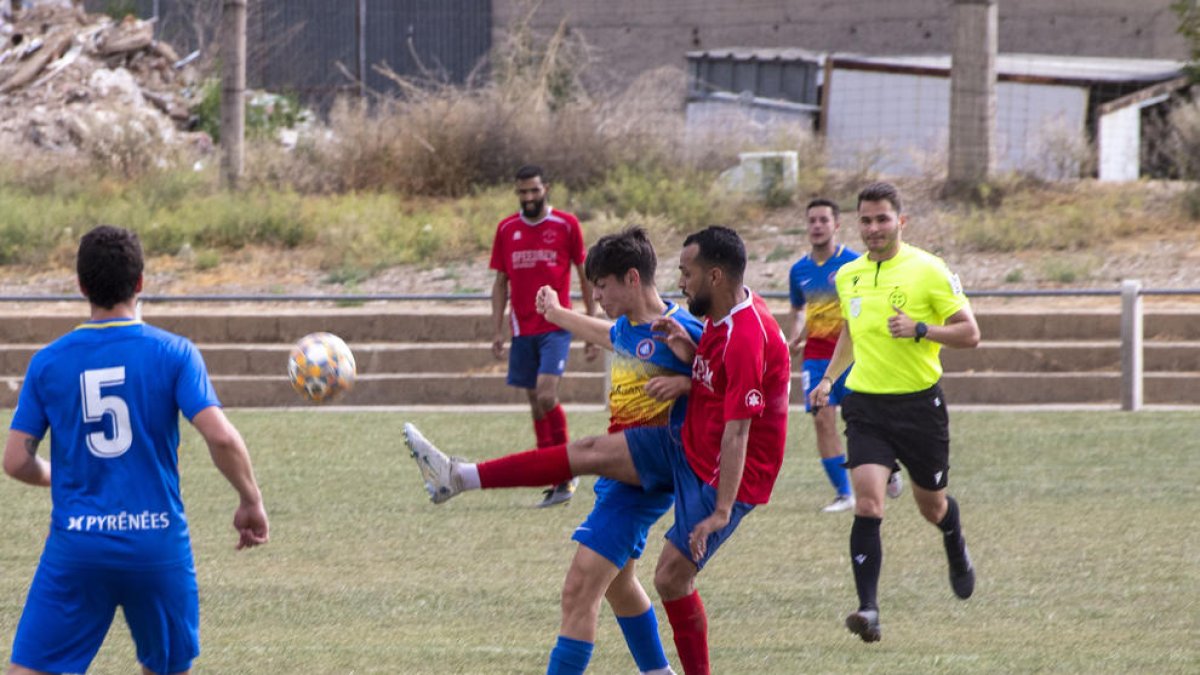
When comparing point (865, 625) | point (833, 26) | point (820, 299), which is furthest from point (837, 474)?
point (833, 26)

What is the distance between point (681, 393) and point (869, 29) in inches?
1018

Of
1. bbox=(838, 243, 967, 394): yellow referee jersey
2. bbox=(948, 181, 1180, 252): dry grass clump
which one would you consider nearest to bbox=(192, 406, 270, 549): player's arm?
bbox=(838, 243, 967, 394): yellow referee jersey

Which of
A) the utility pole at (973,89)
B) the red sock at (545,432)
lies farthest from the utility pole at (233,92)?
the red sock at (545,432)

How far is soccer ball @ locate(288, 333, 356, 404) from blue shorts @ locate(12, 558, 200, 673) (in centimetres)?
183

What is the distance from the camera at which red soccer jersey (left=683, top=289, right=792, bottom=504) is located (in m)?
5.48

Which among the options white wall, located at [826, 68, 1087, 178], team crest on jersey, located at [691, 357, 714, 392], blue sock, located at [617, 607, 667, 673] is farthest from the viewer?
white wall, located at [826, 68, 1087, 178]

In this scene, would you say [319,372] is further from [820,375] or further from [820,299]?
[820,375]

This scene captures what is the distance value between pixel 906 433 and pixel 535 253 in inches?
190

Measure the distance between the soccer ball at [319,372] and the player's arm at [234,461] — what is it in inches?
66.1

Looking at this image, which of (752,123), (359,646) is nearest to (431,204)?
(752,123)

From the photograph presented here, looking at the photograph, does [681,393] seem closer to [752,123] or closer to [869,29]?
[752,123]

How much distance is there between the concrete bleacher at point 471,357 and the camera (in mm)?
15961

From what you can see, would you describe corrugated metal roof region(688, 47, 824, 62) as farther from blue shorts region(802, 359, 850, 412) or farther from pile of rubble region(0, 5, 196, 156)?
blue shorts region(802, 359, 850, 412)

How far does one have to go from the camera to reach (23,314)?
1786 centimetres
